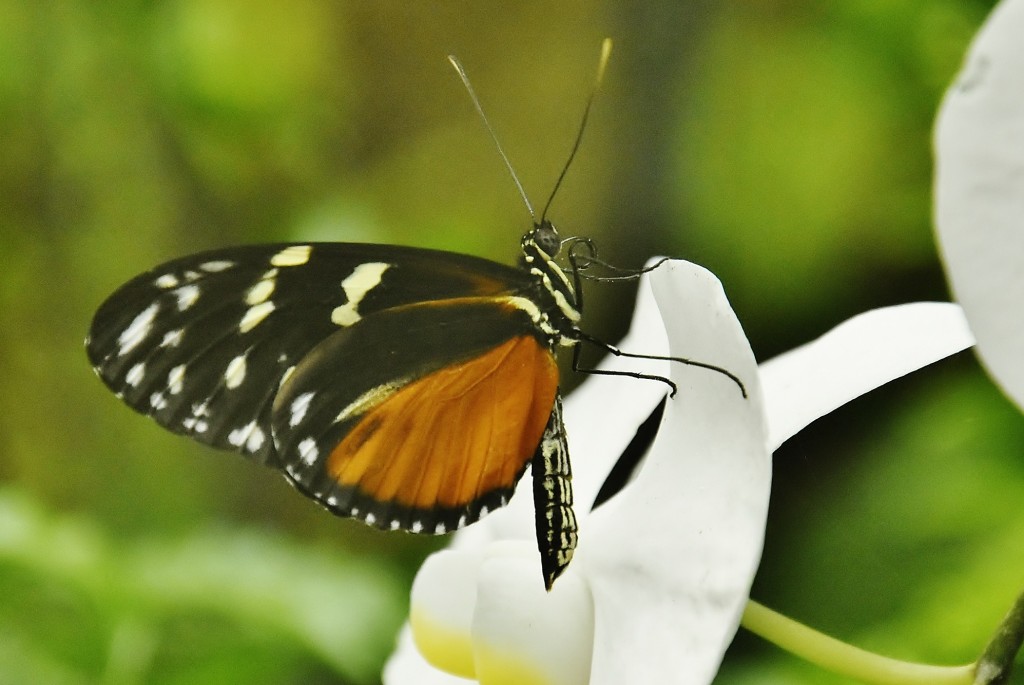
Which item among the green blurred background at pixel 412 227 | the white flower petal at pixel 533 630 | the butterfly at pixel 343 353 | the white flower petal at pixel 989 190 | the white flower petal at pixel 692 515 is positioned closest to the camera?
the white flower petal at pixel 989 190

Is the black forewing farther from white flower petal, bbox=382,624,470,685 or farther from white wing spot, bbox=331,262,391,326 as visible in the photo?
white flower petal, bbox=382,624,470,685

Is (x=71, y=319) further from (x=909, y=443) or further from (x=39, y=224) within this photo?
(x=909, y=443)

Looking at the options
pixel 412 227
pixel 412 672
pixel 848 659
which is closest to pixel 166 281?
pixel 412 672

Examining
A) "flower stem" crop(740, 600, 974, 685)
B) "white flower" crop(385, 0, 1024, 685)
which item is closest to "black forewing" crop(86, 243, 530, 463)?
"white flower" crop(385, 0, 1024, 685)

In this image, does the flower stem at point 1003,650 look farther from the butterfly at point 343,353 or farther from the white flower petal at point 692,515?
the butterfly at point 343,353

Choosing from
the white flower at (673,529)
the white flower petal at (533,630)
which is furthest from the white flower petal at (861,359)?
the white flower petal at (533,630)
